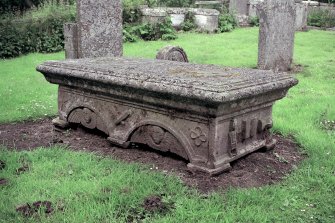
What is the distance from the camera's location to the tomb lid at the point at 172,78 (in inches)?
140

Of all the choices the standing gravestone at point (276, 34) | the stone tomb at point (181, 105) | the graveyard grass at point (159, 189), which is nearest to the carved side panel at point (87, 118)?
the stone tomb at point (181, 105)

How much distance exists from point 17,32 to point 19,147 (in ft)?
28.9

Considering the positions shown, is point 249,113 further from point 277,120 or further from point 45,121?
point 45,121

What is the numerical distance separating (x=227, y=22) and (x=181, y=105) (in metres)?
13.2

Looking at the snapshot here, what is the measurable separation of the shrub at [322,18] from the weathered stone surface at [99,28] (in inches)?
561

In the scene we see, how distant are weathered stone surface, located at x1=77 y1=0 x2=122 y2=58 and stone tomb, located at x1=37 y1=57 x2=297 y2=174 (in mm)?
1460

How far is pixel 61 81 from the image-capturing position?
5.06m

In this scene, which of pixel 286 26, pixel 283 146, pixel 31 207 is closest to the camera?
pixel 31 207

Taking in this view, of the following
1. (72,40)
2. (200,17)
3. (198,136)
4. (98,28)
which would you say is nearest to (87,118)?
(198,136)

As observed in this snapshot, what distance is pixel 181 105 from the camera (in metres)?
3.79

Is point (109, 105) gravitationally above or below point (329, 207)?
above

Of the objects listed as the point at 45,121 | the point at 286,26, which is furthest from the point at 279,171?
the point at 286,26

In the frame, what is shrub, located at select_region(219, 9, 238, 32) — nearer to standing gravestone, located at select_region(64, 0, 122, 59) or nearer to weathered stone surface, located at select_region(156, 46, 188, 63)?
weathered stone surface, located at select_region(156, 46, 188, 63)

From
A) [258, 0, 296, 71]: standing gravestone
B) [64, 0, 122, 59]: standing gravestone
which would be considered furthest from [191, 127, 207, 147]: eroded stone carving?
[258, 0, 296, 71]: standing gravestone
